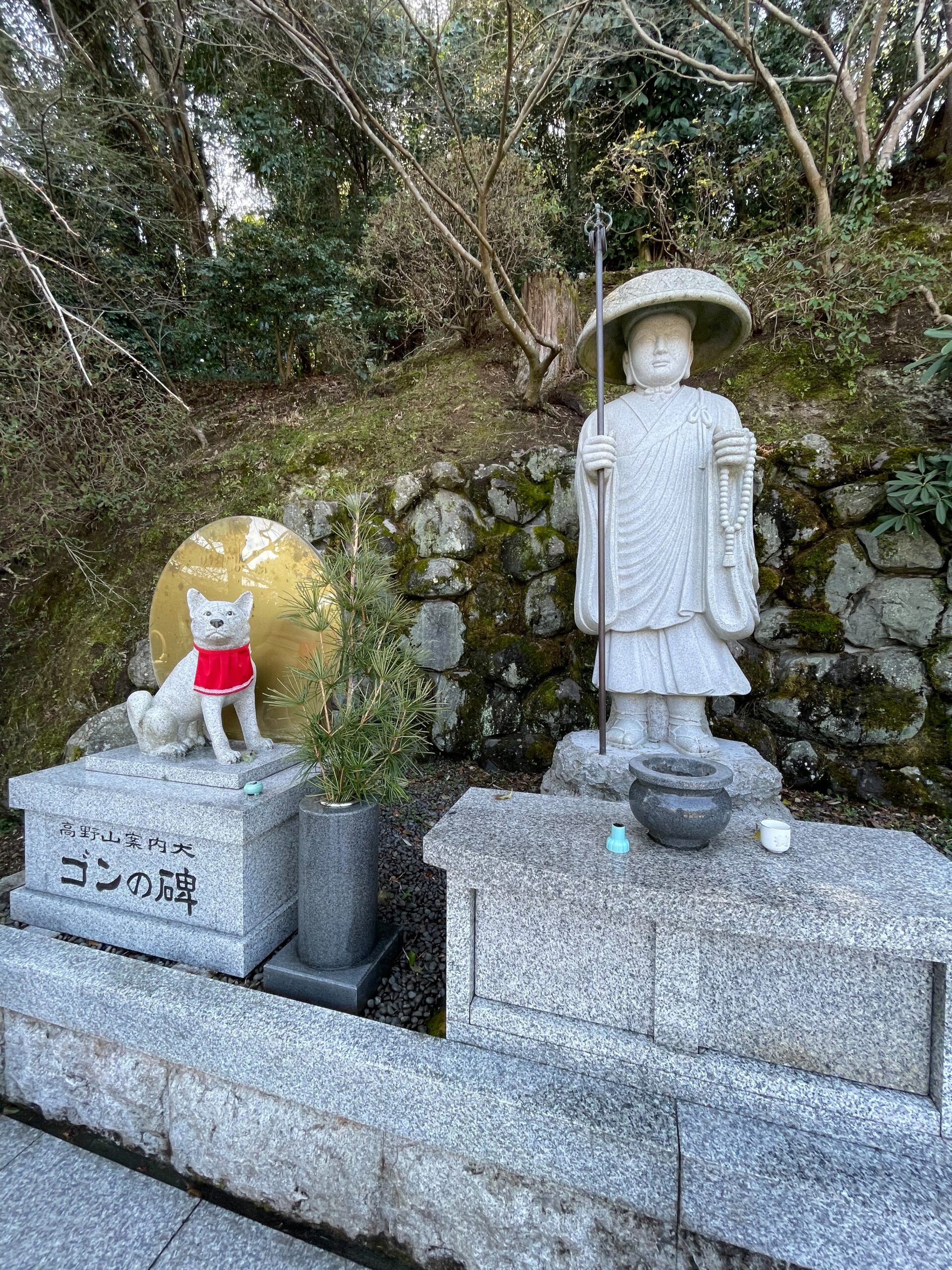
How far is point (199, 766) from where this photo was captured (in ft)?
8.76

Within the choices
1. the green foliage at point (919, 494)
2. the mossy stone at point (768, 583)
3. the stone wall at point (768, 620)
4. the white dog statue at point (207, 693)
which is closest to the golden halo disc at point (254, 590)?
the white dog statue at point (207, 693)

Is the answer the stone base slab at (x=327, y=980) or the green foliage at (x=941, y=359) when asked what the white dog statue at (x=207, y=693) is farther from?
the green foliage at (x=941, y=359)

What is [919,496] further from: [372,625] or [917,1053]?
[372,625]

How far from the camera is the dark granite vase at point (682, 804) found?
1.88 metres

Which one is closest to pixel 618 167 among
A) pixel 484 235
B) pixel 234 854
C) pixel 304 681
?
pixel 484 235

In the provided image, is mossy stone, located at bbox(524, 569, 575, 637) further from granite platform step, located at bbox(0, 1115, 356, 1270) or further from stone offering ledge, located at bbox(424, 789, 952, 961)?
granite platform step, located at bbox(0, 1115, 356, 1270)

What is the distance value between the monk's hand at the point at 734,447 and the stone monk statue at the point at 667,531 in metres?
0.03

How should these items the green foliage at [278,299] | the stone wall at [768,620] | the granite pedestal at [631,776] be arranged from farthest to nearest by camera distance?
the green foliage at [278,299] < the stone wall at [768,620] < the granite pedestal at [631,776]

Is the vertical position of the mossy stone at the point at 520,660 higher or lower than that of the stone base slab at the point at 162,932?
higher

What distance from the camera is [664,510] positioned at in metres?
2.88

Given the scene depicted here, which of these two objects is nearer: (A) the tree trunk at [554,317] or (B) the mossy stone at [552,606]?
(B) the mossy stone at [552,606]

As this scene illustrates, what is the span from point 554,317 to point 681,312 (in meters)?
3.16

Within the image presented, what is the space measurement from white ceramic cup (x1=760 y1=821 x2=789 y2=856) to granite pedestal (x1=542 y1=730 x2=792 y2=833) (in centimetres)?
32

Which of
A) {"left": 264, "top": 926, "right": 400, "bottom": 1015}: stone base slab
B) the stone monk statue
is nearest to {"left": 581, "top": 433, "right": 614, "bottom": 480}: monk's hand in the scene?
the stone monk statue
